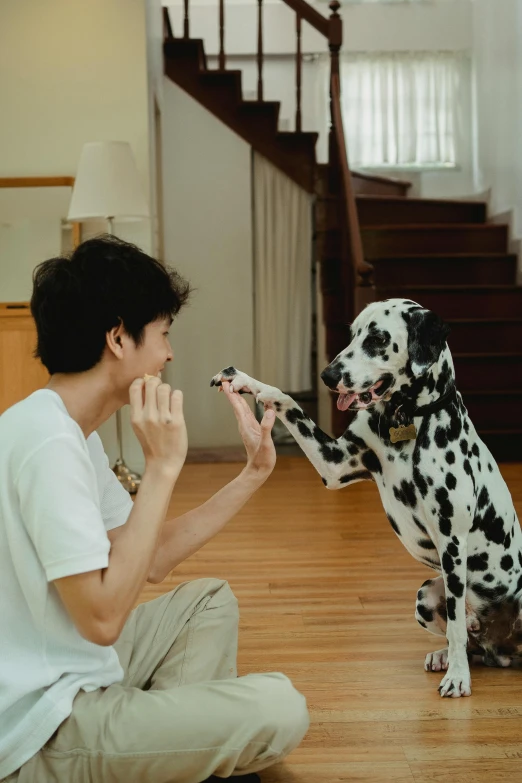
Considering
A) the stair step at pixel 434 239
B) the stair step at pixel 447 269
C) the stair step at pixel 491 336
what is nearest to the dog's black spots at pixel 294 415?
the stair step at pixel 491 336

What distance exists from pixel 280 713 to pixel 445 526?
0.86m

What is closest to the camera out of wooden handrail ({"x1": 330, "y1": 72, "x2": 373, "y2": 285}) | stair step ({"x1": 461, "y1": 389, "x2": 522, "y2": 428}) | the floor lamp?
the floor lamp

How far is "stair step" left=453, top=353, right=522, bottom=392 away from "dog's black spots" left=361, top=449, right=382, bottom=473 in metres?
3.93

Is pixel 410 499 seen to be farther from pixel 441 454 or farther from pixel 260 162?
pixel 260 162

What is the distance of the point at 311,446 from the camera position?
2410 mm

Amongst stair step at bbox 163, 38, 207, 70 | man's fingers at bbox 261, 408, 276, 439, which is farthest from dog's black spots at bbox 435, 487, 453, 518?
stair step at bbox 163, 38, 207, 70

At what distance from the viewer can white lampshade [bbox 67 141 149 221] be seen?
196 inches

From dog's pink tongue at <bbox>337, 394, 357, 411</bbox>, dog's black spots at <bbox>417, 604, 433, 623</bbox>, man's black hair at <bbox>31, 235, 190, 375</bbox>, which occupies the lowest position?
dog's black spots at <bbox>417, 604, 433, 623</bbox>

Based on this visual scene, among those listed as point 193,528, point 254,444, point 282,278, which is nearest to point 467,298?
point 282,278

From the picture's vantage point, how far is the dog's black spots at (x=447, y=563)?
2.25 metres

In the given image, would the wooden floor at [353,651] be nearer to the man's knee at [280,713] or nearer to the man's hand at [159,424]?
the man's knee at [280,713]

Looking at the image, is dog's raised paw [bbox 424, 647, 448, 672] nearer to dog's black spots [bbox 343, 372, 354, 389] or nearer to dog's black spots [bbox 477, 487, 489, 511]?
dog's black spots [bbox 477, 487, 489, 511]

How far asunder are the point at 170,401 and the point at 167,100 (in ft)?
18.7

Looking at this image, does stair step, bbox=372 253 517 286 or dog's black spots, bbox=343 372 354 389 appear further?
stair step, bbox=372 253 517 286
